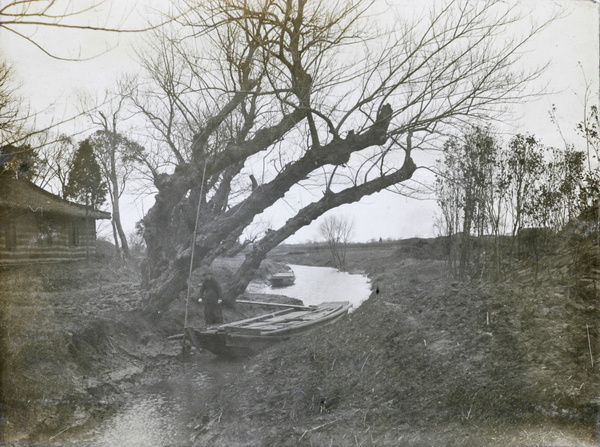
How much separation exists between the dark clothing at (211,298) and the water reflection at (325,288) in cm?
595

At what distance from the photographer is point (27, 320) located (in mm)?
7723

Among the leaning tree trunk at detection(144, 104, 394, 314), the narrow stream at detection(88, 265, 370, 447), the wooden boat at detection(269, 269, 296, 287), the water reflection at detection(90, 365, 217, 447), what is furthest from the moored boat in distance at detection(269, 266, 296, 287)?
the water reflection at detection(90, 365, 217, 447)

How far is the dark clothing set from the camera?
1261cm

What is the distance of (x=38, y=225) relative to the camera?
55.8ft

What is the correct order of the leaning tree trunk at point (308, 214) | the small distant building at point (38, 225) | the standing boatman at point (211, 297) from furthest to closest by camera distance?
the small distant building at point (38, 225) < the standing boatman at point (211, 297) < the leaning tree trunk at point (308, 214)

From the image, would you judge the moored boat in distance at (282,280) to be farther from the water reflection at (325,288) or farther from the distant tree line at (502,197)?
the distant tree line at (502,197)

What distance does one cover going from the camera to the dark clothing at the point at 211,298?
12609 millimetres

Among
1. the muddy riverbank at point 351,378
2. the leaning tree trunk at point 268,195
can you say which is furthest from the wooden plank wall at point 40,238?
the muddy riverbank at point 351,378

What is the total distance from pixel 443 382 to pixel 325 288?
59.7 ft

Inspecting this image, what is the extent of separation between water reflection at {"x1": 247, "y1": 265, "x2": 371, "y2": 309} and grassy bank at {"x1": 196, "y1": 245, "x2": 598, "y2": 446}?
1062 centimetres

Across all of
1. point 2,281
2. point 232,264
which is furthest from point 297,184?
point 232,264

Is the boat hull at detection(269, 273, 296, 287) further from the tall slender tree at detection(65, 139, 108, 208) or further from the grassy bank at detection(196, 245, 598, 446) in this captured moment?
the grassy bank at detection(196, 245, 598, 446)

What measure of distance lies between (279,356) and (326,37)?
19.2 ft

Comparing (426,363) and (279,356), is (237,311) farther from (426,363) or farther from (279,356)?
(426,363)
